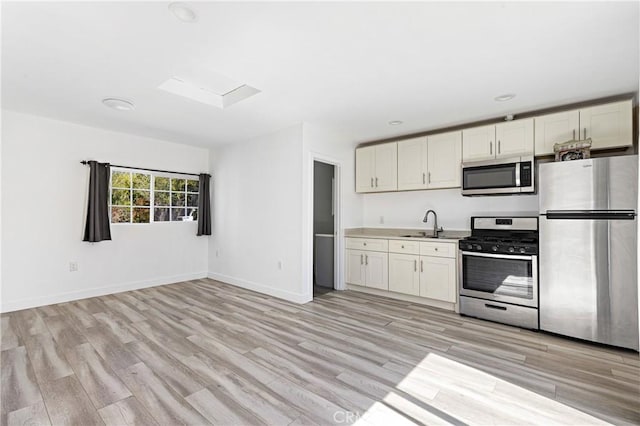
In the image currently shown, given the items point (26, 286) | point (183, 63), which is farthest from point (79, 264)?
point (183, 63)

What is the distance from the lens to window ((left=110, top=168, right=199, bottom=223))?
4637 millimetres

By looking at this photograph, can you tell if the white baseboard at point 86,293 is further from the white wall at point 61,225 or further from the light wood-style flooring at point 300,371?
the light wood-style flooring at point 300,371

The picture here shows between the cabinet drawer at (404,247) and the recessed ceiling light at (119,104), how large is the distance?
3.62 metres

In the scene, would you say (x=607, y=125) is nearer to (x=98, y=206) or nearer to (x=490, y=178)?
(x=490, y=178)

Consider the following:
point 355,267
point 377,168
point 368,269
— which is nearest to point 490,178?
point 377,168

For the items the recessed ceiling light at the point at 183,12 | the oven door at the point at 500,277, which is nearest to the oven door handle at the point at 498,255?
the oven door at the point at 500,277

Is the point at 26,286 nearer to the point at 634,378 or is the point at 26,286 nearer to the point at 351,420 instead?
the point at 351,420

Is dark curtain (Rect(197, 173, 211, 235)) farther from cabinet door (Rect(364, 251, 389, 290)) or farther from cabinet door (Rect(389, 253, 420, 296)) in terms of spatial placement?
cabinet door (Rect(389, 253, 420, 296))

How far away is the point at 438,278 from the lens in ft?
12.5

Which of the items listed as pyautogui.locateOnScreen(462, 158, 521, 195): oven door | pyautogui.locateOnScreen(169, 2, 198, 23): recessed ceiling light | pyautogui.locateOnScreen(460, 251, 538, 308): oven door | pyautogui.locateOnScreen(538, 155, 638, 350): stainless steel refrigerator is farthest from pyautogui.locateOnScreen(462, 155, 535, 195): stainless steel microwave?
pyautogui.locateOnScreen(169, 2, 198, 23): recessed ceiling light

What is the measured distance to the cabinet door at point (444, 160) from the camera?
13.0 ft

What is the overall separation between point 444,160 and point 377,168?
3.32 feet

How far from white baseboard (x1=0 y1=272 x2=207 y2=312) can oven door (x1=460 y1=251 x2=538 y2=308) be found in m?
4.45

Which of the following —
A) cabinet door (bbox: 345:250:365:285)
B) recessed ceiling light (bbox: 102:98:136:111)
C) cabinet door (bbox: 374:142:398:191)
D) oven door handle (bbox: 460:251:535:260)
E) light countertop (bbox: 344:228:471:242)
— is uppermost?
recessed ceiling light (bbox: 102:98:136:111)
